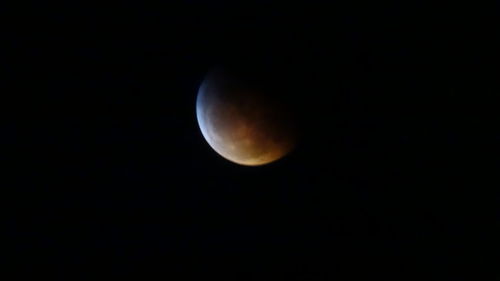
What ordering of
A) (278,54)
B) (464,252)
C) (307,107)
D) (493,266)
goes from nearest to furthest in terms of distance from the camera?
(278,54) → (307,107) → (493,266) → (464,252)

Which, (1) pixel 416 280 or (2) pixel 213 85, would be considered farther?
(1) pixel 416 280

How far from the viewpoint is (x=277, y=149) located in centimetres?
423

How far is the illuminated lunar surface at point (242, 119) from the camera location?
3965mm

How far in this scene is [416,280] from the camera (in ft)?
43.5

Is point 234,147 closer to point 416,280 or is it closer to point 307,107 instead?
point 307,107

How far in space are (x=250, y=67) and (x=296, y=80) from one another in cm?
52

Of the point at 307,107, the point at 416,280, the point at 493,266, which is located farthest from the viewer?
the point at 416,280

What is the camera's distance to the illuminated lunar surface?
3.96 meters

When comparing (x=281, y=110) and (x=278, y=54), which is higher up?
(x=278, y=54)

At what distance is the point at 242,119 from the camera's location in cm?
394

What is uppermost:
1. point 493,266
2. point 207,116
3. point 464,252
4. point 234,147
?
point 464,252

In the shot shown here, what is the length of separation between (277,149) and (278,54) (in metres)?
1.07

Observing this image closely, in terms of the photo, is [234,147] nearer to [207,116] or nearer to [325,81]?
[207,116]

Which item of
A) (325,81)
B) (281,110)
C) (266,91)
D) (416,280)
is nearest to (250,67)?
(266,91)
